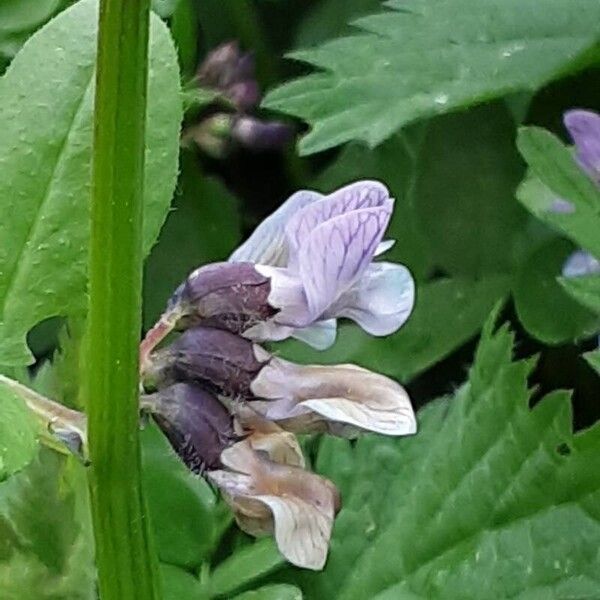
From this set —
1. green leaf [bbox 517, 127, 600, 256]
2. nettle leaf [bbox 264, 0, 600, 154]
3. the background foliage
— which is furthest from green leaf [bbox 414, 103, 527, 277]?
green leaf [bbox 517, 127, 600, 256]

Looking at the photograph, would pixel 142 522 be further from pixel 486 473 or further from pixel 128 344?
pixel 486 473

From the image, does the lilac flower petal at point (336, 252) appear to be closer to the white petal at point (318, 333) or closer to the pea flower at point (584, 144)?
the white petal at point (318, 333)

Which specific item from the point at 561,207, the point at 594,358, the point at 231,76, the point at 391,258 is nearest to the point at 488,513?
the point at 594,358

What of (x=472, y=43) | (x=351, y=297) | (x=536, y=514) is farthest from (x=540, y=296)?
(x=351, y=297)

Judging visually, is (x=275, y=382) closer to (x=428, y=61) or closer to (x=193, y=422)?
(x=193, y=422)

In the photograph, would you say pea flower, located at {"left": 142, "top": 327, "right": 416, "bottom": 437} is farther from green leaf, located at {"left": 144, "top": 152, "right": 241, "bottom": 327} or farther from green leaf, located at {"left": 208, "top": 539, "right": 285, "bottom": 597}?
green leaf, located at {"left": 144, "top": 152, "right": 241, "bottom": 327}

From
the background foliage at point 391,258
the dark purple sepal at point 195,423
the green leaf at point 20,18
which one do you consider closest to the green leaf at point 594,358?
the background foliage at point 391,258
